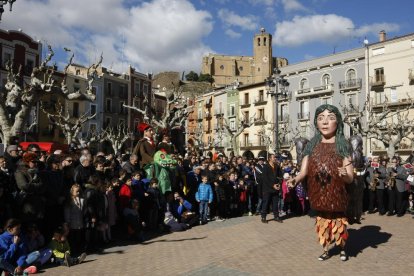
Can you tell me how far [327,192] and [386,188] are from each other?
21.7 feet

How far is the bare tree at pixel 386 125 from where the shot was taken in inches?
1062

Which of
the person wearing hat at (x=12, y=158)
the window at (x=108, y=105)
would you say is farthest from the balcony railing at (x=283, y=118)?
the person wearing hat at (x=12, y=158)

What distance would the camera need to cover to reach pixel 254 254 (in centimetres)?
692

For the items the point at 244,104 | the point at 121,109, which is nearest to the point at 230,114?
the point at 244,104

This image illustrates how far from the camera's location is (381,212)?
464 inches

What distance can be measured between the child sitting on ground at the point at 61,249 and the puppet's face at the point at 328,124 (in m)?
4.32

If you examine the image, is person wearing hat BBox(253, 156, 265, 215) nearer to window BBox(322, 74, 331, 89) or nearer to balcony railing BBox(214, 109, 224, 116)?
window BBox(322, 74, 331, 89)

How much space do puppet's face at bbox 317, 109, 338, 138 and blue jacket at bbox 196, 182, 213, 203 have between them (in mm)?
4406

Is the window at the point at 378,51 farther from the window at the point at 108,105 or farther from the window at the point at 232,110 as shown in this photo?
the window at the point at 108,105

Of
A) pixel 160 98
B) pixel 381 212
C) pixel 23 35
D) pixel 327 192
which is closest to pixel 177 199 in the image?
pixel 327 192

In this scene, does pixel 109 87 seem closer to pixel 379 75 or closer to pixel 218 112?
pixel 218 112

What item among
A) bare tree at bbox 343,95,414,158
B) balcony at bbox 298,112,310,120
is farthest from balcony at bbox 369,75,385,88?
balcony at bbox 298,112,310,120

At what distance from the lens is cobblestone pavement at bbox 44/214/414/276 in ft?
19.7

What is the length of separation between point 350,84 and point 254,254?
34315 millimetres
